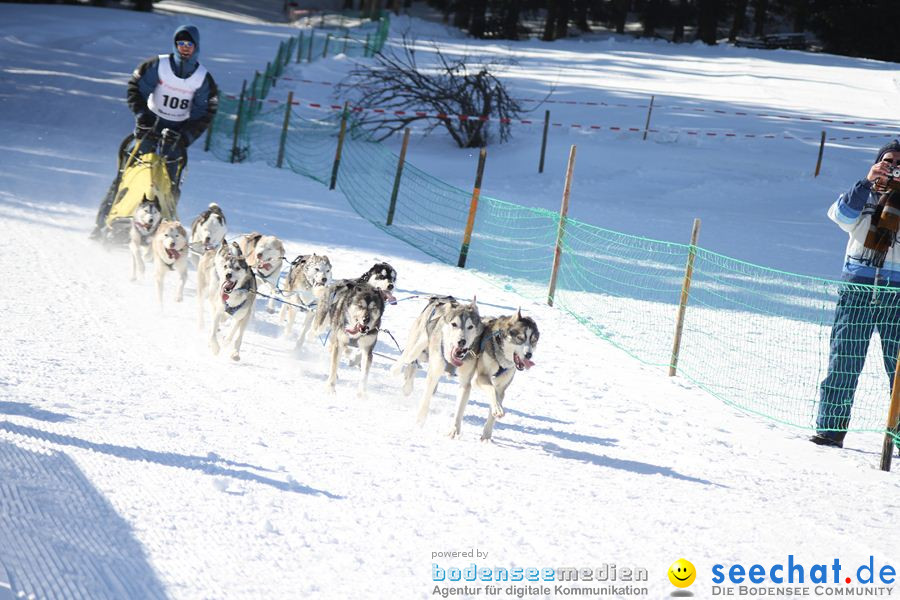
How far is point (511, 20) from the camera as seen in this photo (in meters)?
42.8

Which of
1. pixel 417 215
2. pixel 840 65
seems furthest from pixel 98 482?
pixel 840 65

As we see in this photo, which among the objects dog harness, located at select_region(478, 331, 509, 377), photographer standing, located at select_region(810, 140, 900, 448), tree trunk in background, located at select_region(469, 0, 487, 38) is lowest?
dog harness, located at select_region(478, 331, 509, 377)

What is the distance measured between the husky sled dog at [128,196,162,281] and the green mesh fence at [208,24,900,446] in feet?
11.8

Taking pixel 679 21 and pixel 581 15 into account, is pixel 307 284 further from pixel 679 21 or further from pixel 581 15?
pixel 581 15

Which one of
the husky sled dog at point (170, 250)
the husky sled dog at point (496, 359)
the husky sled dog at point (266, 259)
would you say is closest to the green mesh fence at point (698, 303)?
the husky sled dog at point (496, 359)

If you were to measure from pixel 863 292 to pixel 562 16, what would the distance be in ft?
125

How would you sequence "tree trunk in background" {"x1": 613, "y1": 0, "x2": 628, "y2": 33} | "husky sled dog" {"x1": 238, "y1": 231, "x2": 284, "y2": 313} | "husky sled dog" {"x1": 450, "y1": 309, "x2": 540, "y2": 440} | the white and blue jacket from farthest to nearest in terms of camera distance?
1. "tree trunk in background" {"x1": 613, "y1": 0, "x2": 628, "y2": 33}
2. "husky sled dog" {"x1": 238, "y1": 231, "x2": 284, "y2": 313}
3. the white and blue jacket
4. "husky sled dog" {"x1": 450, "y1": 309, "x2": 540, "y2": 440}

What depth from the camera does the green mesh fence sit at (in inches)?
257

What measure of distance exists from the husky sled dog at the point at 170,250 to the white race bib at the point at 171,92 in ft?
5.38

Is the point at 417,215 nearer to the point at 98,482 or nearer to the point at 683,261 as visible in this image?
the point at 683,261

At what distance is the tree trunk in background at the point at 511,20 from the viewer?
42.5m

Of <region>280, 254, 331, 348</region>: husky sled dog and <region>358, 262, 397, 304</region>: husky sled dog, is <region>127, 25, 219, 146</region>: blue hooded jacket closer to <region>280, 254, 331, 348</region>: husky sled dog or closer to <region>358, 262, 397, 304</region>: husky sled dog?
<region>280, 254, 331, 348</region>: husky sled dog

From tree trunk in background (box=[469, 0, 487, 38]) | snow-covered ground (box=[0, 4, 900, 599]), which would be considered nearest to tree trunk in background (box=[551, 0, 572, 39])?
tree trunk in background (box=[469, 0, 487, 38])

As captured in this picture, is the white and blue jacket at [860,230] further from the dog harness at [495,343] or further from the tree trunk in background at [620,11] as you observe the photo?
the tree trunk in background at [620,11]
